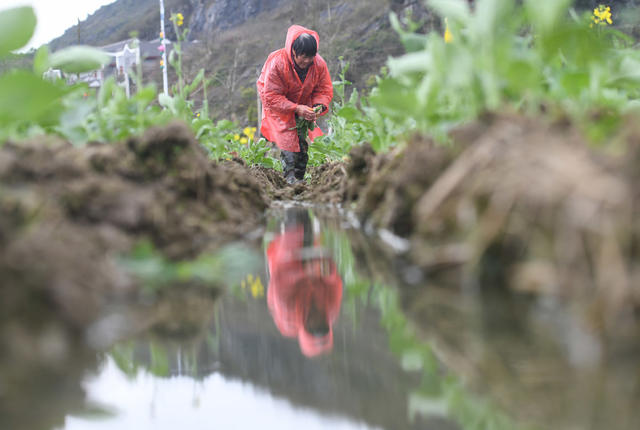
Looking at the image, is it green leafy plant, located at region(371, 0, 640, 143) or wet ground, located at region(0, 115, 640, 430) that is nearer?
wet ground, located at region(0, 115, 640, 430)

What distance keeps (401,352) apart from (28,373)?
0.58 m

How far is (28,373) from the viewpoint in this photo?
94 cm

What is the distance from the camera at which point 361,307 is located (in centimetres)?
140

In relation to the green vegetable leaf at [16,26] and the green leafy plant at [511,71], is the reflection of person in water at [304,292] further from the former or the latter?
the green vegetable leaf at [16,26]

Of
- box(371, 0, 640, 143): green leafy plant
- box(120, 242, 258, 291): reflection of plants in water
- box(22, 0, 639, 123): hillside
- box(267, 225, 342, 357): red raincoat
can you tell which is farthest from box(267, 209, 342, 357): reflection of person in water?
box(22, 0, 639, 123): hillside

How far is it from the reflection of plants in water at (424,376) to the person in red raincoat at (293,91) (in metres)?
4.41

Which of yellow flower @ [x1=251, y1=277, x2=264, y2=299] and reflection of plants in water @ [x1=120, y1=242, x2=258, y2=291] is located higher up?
reflection of plants in water @ [x1=120, y1=242, x2=258, y2=291]

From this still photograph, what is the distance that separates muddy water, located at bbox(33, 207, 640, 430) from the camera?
84 cm

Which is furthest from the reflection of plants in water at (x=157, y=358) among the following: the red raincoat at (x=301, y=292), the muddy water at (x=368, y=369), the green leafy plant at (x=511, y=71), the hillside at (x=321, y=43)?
the hillside at (x=321, y=43)

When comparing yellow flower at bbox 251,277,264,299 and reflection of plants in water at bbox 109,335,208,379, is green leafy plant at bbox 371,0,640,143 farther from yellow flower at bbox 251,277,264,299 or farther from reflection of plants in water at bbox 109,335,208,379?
reflection of plants in water at bbox 109,335,208,379

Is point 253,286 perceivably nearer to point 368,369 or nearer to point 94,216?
point 94,216

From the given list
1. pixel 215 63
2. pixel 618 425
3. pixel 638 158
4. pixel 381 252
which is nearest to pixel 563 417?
pixel 618 425

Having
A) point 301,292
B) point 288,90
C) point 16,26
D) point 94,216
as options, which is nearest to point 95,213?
point 94,216

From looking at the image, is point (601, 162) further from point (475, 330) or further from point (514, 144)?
point (475, 330)
